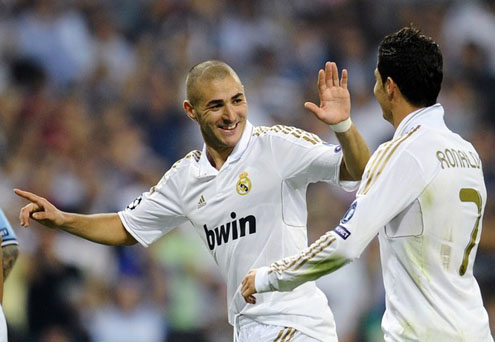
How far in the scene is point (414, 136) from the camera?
4.11 meters

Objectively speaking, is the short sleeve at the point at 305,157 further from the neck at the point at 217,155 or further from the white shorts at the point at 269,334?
the white shorts at the point at 269,334

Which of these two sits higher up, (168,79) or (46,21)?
(46,21)

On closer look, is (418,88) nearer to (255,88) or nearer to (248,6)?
(255,88)

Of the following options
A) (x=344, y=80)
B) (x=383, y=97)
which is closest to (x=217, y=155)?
(x=344, y=80)

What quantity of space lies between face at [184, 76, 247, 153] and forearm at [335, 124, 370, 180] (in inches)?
26.9

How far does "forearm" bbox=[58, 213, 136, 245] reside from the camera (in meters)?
5.48

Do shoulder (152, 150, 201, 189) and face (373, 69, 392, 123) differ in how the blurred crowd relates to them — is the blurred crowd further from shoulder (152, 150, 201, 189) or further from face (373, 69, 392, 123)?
face (373, 69, 392, 123)

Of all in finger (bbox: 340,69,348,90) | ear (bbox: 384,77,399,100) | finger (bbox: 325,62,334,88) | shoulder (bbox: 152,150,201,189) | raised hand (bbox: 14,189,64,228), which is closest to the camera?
ear (bbox: 384,77,399,100)

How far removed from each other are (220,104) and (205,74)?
186mm

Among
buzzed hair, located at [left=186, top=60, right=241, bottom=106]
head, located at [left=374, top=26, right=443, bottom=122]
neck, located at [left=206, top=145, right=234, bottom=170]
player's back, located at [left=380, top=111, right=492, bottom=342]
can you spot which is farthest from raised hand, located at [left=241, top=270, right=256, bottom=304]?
buzzed hair, located at [left=186, top=60, right=241, bottom=106]

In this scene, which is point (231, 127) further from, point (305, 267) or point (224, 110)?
point (305, 267)

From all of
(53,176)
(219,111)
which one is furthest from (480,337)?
(53,176)

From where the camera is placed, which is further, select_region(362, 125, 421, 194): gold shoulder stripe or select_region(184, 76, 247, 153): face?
select_region(184, 76, 247, 153): face

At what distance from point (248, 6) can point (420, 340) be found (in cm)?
802
